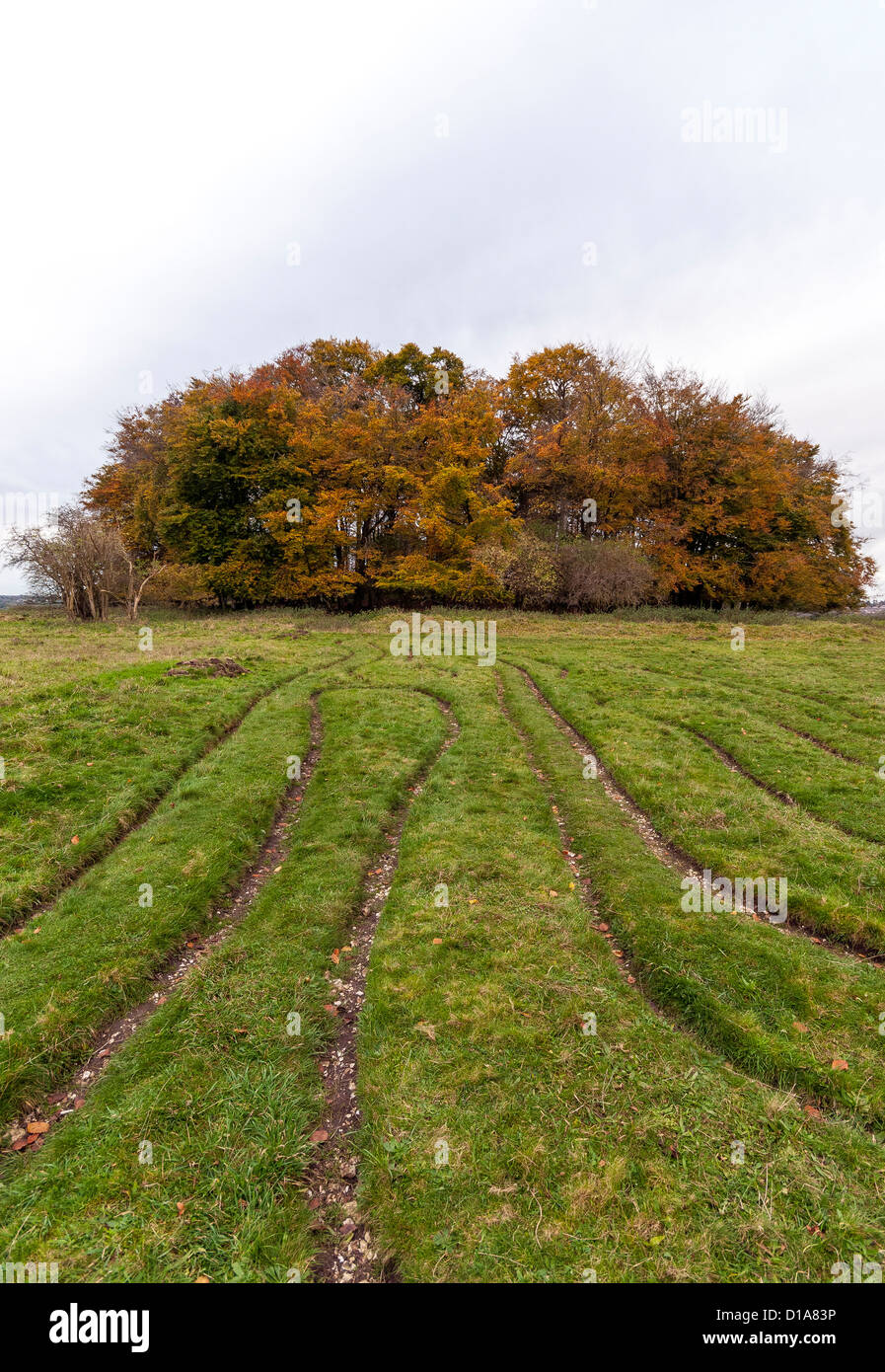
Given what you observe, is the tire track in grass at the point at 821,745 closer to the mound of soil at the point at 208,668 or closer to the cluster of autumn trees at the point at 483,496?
the mound of soil at the point at 208,668

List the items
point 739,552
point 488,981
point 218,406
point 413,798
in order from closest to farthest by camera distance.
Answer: point 488,981 < point 413,798 < point 218,406 < point 739,552

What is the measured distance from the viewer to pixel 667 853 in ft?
31.2

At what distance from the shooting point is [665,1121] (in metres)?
4.59

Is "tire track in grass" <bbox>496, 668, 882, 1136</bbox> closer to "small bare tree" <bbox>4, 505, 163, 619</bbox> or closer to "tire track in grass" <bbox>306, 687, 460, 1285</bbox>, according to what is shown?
"tire track in grass" <bbox>306, 687, 460, 1285</bbox>

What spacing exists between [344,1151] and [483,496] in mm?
38591

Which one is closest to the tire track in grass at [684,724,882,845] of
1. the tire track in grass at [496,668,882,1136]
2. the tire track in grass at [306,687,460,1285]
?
the tire track in grass at [496,668,882,1136]

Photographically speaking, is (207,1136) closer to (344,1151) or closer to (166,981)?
(344,1151)

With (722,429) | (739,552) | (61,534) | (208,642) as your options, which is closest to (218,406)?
(61,534)

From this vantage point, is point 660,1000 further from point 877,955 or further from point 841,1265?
point 877,955

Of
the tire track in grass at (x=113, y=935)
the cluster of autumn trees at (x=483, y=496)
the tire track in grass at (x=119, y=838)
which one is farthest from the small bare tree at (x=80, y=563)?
the tire track in grass at (x=113, y=935)

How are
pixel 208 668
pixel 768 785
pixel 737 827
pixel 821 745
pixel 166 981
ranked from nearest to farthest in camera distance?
pixel 166 981 < pixel 737 827 < pixel 768 785 < pixel 821 745 < pixel 208 668

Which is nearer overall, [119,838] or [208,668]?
[119,838]

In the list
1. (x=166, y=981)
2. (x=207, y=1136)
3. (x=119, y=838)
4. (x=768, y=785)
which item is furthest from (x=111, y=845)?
(x=768, y=785)
